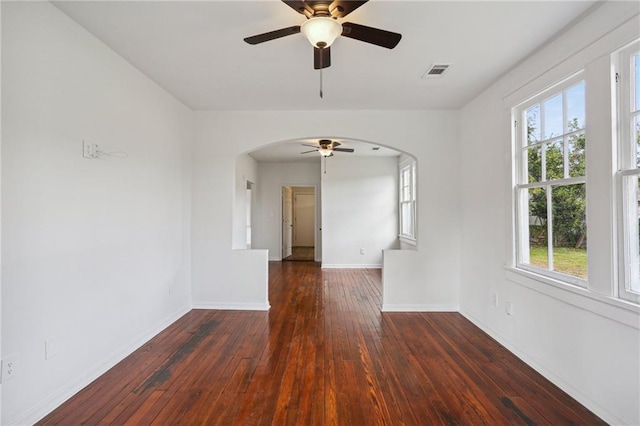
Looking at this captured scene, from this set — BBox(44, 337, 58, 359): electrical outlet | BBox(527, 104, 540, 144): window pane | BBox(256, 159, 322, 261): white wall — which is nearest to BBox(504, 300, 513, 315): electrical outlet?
BBox(527, 104, 540, 144): window pane

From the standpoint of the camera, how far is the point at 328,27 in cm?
190

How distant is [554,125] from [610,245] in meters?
1.09

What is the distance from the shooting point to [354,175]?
294 inches

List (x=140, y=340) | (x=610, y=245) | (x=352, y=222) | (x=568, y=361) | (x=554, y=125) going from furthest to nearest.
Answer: (x=352, y=222) < (x=140, y=340) < (x=554, y=125) < (x=568, y=361) < (x=610, y=245)

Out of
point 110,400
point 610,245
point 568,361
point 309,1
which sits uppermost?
point 309,1

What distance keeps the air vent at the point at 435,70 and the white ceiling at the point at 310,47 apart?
54 mm

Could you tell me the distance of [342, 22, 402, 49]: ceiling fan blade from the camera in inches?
76.4

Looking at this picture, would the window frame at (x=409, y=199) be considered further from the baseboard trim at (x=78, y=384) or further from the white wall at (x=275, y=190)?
the baseboard trim at (x=78, y=384)

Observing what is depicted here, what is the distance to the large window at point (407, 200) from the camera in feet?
21.3

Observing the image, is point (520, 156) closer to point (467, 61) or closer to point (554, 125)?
point (554, 125)

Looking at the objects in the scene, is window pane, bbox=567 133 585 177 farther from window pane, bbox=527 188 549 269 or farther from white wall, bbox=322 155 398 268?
white wall, bbox=322 155 398 268

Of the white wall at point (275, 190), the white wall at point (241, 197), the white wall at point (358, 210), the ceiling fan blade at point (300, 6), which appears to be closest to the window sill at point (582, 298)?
the ceiling fan blade at point (300, 6)

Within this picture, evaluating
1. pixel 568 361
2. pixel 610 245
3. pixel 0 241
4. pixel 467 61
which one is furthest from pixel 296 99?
pixel 568 361

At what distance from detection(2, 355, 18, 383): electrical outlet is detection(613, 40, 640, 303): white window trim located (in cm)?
365
